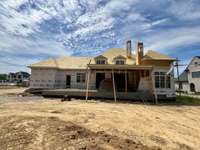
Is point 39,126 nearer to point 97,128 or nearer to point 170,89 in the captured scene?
point 97,128

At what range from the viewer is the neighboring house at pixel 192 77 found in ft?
123

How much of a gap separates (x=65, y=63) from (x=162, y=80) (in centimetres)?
1296

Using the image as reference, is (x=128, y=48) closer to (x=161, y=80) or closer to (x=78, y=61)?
(x=78, y=61)

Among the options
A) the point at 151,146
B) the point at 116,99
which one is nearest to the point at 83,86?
the point at 116,99

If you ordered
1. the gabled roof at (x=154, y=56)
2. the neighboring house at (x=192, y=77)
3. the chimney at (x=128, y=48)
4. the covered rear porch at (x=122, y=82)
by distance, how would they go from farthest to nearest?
the neighboring house at (x=192, y=77) → the chimney at (x=128, y=48) → the gabled roof at (x=154, y=56) → the covered rear porch at (x=122, y=82)

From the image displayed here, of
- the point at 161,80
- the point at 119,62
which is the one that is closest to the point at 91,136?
the point at 161,80

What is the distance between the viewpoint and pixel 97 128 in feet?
21.4

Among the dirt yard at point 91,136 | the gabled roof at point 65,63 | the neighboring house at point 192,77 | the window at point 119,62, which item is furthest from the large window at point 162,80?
the neighboring house at point 192,77

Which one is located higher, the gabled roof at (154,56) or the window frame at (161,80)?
the gabled roof at (154,56)

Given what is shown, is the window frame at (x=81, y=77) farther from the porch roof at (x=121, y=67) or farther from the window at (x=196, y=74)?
the window at (x=196, y=74)

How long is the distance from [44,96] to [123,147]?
47.0 ft

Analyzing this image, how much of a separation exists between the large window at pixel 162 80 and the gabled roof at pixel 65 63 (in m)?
9.49

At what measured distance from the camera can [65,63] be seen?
24.3 metres

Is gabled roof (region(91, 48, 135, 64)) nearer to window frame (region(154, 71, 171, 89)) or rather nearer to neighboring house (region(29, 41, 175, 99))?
neighboring house (region(29, 41, 175, 99))
